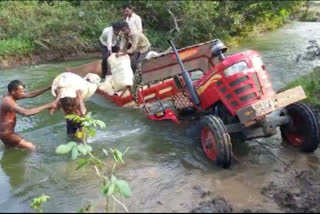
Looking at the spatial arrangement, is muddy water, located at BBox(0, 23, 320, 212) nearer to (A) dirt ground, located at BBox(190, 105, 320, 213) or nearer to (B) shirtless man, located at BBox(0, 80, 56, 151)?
(A) dirt ground, located at BBox(190, 105, 320, 213)

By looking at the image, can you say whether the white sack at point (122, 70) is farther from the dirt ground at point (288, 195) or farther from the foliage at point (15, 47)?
the foliage at point (15, 47)

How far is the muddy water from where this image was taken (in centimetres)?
571

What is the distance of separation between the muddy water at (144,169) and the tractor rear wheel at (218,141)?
0.76 ft

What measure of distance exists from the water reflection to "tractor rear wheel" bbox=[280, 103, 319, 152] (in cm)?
397

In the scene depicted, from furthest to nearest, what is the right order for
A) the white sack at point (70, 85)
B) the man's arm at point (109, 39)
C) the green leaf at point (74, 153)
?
the man's arm at point (109, 39), the white sack at point (70, 85), the green leaf at point (74, 153)

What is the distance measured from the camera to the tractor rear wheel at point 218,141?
6.03 m

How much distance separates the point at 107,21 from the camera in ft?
60.9

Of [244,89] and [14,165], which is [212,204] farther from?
[14,165]

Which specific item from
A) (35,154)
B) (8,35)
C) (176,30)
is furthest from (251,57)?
(8,35)

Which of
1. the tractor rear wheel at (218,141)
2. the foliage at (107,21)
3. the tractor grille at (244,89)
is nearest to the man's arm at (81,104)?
the tractor rear wheel at (218,141)

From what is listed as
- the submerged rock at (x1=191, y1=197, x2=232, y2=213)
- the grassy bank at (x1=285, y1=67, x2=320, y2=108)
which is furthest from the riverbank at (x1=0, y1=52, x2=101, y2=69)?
the submerged rock at (x1=191, y1=197, x2=232, y2=213)

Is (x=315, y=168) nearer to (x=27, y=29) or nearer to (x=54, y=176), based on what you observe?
(x=54, y=176)

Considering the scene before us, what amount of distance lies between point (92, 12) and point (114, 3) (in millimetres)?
1652

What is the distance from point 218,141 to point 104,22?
13181 mm
